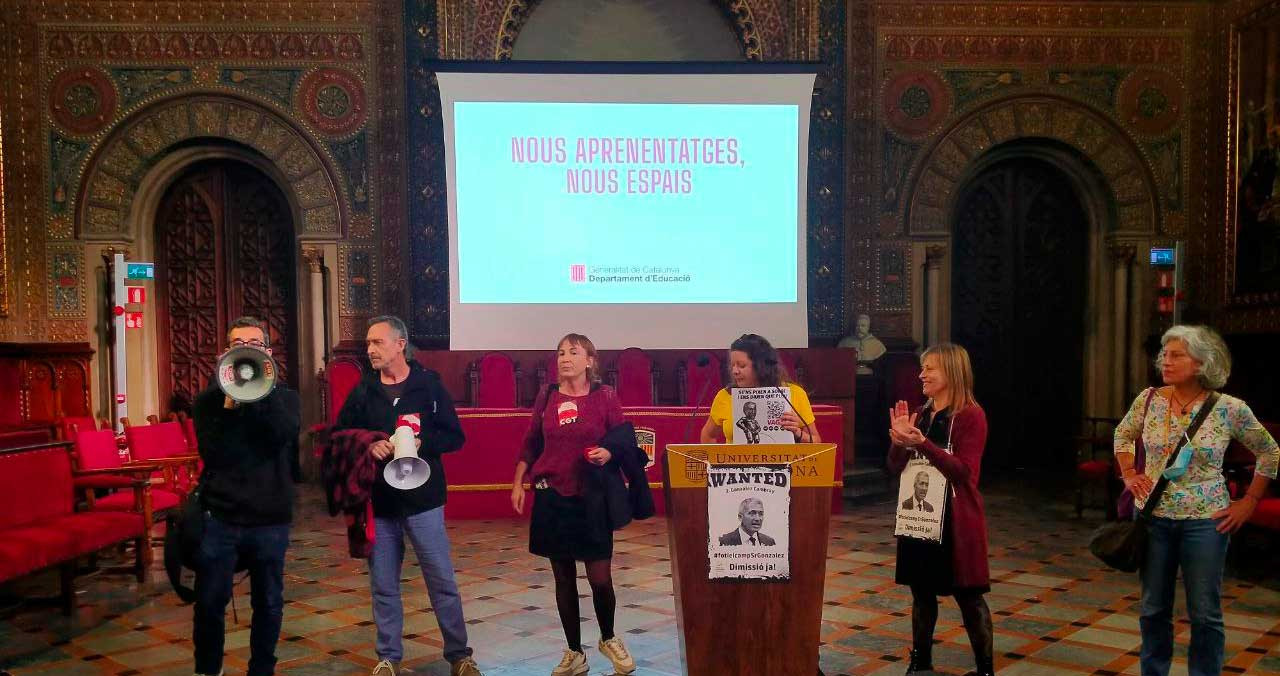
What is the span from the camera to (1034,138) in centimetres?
1041

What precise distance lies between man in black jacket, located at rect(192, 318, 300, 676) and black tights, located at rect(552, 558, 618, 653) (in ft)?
3.72

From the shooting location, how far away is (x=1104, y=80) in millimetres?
10359

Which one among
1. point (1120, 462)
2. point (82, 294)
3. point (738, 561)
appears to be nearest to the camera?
point (738, 561)

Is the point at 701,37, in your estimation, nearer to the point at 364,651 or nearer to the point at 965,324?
the point at 965,324

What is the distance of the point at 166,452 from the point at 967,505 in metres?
6.39

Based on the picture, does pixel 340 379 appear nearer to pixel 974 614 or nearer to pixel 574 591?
pixel 574 591

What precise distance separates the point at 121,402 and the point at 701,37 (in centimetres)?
744

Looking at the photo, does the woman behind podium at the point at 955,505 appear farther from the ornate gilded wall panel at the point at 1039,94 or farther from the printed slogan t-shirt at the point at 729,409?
the ornate gilded wall panel at the point at 1039,94

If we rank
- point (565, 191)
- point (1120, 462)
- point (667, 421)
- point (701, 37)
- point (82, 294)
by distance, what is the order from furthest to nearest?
point (701, 37) < point (82, 294) < point (565, 191) < point (667, 421) < point (1120, 462)

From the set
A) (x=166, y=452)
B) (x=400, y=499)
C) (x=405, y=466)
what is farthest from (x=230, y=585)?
(x=166, y=452)

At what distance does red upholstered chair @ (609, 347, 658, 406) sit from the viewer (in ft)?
30.8

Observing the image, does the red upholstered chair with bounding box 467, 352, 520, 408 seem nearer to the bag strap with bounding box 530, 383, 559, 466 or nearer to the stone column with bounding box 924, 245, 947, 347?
the stone column with bounding box 924, 245, 947, 347

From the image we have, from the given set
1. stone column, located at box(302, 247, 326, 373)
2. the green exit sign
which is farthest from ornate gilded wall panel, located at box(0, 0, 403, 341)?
the green exit sign

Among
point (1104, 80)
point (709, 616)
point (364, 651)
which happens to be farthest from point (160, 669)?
point (1104, 80)
